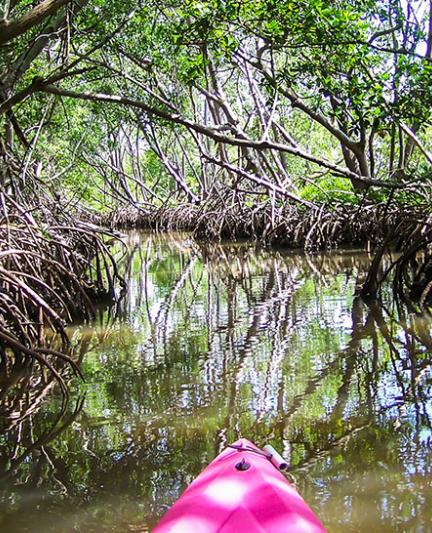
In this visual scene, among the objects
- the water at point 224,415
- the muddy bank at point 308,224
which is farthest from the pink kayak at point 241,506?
the muddy bank at point 308,224

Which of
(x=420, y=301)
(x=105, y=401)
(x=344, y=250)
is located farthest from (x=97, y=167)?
(x=105, y=401)

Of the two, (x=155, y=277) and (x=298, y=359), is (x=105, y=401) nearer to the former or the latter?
(x=298, y=359)

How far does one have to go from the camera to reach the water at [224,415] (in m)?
2.18

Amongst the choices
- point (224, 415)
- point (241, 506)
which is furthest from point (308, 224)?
point (241, 506)

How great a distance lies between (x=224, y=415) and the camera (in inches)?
117

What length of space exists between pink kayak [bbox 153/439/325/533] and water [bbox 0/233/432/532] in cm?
55

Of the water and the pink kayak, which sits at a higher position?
the pink kayak

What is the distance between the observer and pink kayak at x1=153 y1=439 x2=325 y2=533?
1341mm

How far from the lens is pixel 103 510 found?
85.0 inches

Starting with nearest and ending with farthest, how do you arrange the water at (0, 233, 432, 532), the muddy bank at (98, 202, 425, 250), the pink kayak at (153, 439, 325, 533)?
the pink kayak at (153, 439, 325, 533) < the water at (0, 233, 432, 532) < the muddy bank at (98, 202, 425, 250)

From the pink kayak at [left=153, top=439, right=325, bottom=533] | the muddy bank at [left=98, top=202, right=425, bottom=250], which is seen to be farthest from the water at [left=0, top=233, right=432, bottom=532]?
the muddy bank at [left=98, top=202, right=425, bottom=250]

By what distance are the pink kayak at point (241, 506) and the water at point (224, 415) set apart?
1.79 feet

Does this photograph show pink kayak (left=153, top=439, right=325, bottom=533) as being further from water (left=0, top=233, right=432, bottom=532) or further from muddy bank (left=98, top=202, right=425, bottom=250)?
muddy bank (left=98, top=202, right=425, bottom=250)

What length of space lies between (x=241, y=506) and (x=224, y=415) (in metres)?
1.60
